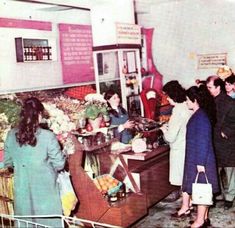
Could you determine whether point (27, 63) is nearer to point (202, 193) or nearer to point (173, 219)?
point (173, 219)

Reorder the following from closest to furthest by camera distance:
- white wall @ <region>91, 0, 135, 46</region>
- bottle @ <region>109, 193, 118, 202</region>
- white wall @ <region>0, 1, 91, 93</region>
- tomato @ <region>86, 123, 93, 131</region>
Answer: bottle @ <region>109, 193, 118, 202</region>
tomato @ <region>86, 123, 93, 131</region>
white wall @ <region>0, 1, 91, 93</region>
white wall @ <region>91, 0, 135, 46</region>

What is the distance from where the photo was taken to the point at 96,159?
4.04 m

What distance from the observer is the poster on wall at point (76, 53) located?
235 inches

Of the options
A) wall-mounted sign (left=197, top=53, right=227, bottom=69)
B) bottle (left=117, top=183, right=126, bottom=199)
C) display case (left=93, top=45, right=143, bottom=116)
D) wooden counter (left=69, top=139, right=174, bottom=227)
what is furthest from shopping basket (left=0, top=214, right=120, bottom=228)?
wall-mounted sign (left=197, top=53, right=227, bottom=69)

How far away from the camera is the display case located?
5.99 meters

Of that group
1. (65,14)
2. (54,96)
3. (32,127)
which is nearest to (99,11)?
(65,14)

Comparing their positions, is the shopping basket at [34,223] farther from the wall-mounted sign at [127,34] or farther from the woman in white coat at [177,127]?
the wall-mounted sign at [127,34]

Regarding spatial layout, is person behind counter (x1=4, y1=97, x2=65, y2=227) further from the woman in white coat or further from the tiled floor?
the woman in white coat

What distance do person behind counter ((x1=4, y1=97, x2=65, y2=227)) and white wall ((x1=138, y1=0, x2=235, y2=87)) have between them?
4737mm

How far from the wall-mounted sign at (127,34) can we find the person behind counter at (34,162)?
2.74 meters

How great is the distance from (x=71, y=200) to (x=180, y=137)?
1372 millimetres

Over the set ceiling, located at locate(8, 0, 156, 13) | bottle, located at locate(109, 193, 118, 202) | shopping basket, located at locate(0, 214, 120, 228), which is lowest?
bottle, located at locate(109, 193, 118, 202)

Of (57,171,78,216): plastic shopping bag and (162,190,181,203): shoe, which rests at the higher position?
(57,171,78,216): plastic shopping bag

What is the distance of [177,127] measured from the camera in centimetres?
407
